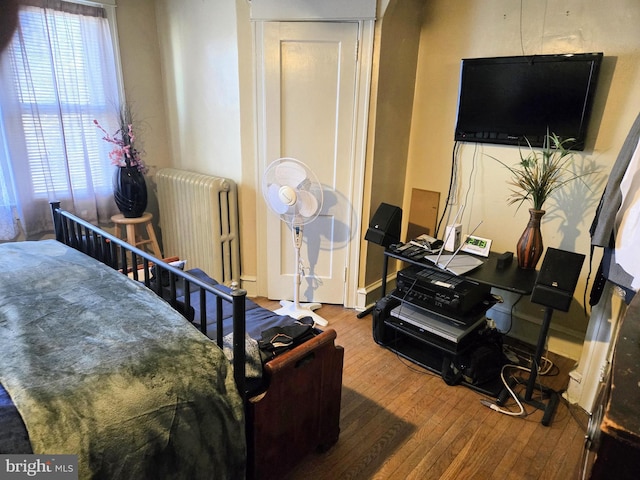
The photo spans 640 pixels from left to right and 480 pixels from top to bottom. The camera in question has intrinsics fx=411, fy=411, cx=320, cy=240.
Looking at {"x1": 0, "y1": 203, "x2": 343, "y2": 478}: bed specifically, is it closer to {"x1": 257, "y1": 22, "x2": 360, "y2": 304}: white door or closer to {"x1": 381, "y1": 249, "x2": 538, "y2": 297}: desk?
{"x1": 381, "y1": 249, "x2": 538, "y2": 297}: desk

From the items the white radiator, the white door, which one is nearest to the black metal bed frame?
the white radiator

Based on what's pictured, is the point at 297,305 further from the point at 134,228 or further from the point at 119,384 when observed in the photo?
the point at 119,384

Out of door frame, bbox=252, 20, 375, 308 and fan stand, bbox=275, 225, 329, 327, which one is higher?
door frame, bbox=252, 20, 375, 308

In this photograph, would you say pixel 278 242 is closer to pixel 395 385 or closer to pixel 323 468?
pixel 395 385

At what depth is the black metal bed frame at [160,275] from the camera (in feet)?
4.18

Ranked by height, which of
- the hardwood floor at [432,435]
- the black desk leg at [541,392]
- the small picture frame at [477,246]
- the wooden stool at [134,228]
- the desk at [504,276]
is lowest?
the hardwood floor at [432,435]

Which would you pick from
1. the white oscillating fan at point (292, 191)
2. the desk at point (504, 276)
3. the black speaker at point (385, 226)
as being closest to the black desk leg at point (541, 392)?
the desk at point (504, 276)

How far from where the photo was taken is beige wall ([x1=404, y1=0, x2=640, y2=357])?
7.07 feet

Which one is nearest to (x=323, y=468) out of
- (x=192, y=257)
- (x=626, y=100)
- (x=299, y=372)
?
(x=299, y=372)

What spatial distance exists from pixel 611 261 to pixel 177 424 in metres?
1.78

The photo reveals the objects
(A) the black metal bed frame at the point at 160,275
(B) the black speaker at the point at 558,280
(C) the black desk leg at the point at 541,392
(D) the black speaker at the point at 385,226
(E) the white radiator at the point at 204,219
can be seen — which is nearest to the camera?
(A) the black metal bed frame at the point at 160,275

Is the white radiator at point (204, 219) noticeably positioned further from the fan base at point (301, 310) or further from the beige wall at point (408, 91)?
the fan base at point (301, 310)

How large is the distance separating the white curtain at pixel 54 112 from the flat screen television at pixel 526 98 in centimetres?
264

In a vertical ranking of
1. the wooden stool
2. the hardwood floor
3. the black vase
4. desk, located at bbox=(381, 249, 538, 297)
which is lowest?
the hardwood floor
